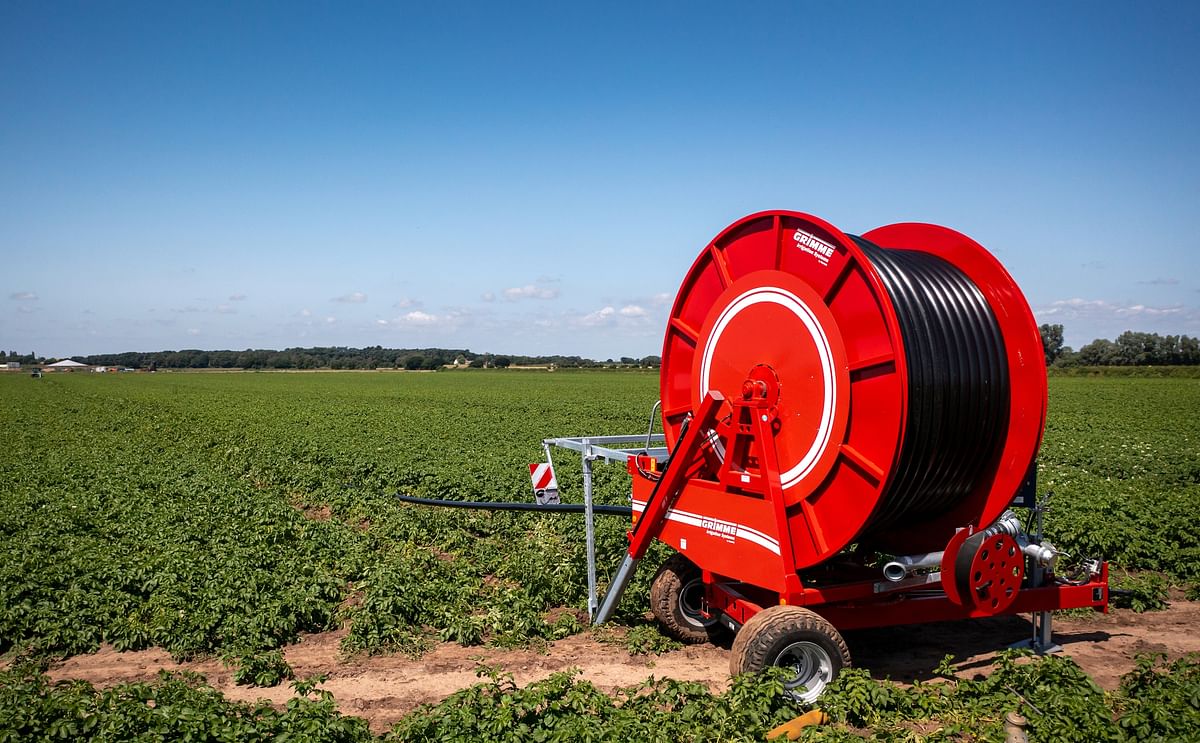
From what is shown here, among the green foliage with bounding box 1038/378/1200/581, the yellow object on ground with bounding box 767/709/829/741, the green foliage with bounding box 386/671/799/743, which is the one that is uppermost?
the green foliage with bounding box 1038/378/1200/581

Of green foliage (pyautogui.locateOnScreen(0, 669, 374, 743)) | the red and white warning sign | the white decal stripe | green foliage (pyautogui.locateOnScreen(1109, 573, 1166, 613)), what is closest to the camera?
green foliage (pyautogui.locateOnScreen(0, 669, 374, 743))

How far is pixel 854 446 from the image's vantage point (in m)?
6.22

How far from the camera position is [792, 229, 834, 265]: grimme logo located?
6.40m

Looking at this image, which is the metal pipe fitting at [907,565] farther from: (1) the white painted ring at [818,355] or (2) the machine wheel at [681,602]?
(2) the machine wheel at [681,602]

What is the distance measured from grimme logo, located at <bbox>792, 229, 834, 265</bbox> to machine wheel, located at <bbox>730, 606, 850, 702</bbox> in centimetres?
268

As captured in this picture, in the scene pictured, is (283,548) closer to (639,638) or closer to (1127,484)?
(639,638)

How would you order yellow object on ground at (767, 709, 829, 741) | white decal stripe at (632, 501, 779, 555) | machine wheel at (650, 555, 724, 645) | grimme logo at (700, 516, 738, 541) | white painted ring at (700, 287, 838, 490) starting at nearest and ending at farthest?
1. yellow object on ground at (767, 709, 829, 741)
2. white painted ring at (700, 287, 838, 490)
3. white decal stripe at (632, 501, 779, 555)
4. grimme logo at (700, 516, 738, 541)
5. machine wheel at (650, 555, 724, 645)

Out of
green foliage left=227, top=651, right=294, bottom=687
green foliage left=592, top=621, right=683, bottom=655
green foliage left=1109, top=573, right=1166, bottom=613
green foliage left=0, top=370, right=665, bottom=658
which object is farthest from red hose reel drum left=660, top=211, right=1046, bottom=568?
green foliage left=227, top=651, right=294, bottom=687

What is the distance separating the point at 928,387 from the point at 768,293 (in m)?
1.51

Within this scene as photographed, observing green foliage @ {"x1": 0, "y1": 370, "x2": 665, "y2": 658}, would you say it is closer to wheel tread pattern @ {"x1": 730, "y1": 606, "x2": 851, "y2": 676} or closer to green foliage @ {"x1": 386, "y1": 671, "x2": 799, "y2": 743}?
green foliage @ {"x1": 386, "y1": 671, "x2": 799, "y2": 743}

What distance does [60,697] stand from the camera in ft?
19.1

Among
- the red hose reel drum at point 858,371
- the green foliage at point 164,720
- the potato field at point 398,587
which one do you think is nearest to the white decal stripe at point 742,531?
the red hose reel drum at point 858,371

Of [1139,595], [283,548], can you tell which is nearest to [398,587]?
[283,548]

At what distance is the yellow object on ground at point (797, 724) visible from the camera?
5378mm
